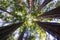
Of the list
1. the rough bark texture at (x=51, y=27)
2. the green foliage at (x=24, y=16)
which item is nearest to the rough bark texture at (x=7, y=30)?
the green foliage at (x=24, y=16)

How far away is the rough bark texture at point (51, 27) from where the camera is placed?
244 centimetres

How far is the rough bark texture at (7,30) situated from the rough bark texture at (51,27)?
1.14 feet

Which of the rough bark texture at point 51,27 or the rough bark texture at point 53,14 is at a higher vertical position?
the rough bark texture at point 53,14

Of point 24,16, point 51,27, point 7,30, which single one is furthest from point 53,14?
point 7,30

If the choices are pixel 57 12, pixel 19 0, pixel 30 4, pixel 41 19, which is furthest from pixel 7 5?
pixel 57 12

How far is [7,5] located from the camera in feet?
8.84

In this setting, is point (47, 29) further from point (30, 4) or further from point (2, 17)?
point (2, 17)

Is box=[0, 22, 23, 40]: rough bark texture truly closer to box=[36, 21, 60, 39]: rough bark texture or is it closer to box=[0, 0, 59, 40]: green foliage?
box=[0, 0, 59, 40]: green foliage

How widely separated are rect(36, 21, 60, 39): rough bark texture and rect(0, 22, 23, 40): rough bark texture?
0.35 meters

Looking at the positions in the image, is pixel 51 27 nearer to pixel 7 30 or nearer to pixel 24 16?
pixel 24 16

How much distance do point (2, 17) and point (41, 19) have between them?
24.1 inches

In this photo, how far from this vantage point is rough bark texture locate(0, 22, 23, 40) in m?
2.48

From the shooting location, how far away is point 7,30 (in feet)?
8.22

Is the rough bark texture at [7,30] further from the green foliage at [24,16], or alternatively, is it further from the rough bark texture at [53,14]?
the rough bark texture at [53,14]
